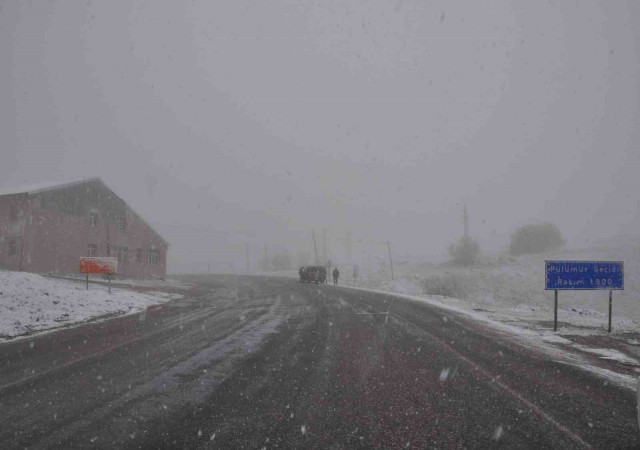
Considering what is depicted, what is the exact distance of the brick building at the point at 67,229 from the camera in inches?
1163

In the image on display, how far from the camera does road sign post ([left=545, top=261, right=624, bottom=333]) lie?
10648 millimetres

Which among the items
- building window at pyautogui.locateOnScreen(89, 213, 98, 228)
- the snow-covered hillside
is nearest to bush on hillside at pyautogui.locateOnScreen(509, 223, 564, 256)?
the snow-covered hillside

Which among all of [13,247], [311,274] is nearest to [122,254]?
[13,247]

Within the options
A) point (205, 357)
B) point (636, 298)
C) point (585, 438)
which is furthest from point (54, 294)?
point (636, 298)

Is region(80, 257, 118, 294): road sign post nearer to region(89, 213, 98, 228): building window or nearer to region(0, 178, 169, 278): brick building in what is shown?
region(0, 178, 169, 278): brick building

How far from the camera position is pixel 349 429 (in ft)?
13.0

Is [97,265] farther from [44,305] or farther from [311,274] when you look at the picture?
[311,274]

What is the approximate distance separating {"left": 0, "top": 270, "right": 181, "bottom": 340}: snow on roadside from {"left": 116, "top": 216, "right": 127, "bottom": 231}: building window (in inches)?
893

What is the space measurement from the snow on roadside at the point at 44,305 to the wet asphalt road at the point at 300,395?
2173 millimetres

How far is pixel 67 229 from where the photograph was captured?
31.9 metres

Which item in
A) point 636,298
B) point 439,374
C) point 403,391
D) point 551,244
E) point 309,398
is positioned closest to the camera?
point 309,398

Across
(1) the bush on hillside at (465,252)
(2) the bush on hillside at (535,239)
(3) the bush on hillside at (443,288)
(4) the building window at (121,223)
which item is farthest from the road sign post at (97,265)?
(2) the bush on hillside at (535,239)

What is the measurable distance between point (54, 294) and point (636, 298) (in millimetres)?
41961

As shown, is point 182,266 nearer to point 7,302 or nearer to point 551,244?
point 551,244
